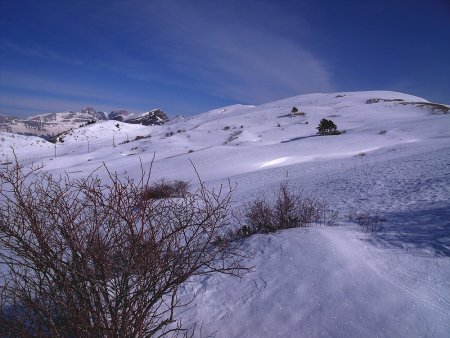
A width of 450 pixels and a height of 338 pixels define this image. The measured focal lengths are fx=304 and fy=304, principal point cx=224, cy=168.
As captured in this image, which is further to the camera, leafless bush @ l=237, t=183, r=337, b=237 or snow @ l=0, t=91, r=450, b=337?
leafless bush @ l=237, t=183, r=337, b=237

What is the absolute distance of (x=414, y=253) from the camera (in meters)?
3.83

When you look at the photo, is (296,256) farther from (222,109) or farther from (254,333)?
(222,109)

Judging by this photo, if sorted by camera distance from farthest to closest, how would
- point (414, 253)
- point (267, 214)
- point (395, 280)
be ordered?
point (267, 214) < point (414, 253) < point (395, 280)

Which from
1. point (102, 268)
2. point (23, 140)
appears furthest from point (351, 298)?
point (23, 140)

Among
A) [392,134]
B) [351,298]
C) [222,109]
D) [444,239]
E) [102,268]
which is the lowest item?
[351,298]

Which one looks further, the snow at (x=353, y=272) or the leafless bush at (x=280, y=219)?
the leafless bush at (x=280, y=219)

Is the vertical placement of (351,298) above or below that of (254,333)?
above

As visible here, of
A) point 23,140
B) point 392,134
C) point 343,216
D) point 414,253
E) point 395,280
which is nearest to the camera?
point 395,280

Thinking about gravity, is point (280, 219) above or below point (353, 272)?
above

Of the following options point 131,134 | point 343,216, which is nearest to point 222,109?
point 131,134

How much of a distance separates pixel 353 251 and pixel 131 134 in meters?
44.7

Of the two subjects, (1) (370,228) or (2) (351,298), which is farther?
(1) (370,228)

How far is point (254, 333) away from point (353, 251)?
178 cm

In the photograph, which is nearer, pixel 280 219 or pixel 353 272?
pixel 353 272
